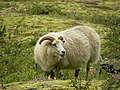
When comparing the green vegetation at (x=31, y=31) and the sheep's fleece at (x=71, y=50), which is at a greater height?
the sheep's fleece at (x=71, y=50)

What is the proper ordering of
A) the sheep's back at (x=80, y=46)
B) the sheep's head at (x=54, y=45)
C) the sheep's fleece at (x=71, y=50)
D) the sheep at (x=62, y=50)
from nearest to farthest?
the sheep's head at (x=54, y=45)
the sheep at (x=62, y=50)
the sheep's fleece at (x=71, y=50)
the sheep's back at (x=80, y=46)

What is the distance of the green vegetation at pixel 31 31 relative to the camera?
15.4 m

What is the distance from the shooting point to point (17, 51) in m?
22.2

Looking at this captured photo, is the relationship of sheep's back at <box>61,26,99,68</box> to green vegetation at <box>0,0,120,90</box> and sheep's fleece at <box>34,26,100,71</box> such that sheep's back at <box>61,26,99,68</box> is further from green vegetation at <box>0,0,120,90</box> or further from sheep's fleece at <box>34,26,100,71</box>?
green vegetation at <box>0,0,120,90</box>

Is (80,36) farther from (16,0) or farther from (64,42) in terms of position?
(16,0)

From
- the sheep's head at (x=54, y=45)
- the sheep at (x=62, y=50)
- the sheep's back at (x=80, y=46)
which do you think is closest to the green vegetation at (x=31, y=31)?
the sheep at (x=62, y=50)

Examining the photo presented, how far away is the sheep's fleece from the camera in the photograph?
13820mm

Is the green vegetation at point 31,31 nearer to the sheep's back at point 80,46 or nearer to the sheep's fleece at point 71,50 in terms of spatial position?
the sheep's fleece at point 71,50

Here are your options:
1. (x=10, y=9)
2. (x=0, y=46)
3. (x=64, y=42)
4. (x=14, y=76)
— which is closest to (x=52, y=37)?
(x=64, y=42)

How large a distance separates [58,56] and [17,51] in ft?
29.8

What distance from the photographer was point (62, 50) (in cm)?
1306

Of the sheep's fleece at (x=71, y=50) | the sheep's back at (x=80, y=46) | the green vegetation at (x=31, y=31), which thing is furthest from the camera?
the green vegetation at (x=31, y=31)

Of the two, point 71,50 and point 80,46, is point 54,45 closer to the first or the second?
point 71,50

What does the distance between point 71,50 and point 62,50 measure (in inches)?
55.3
